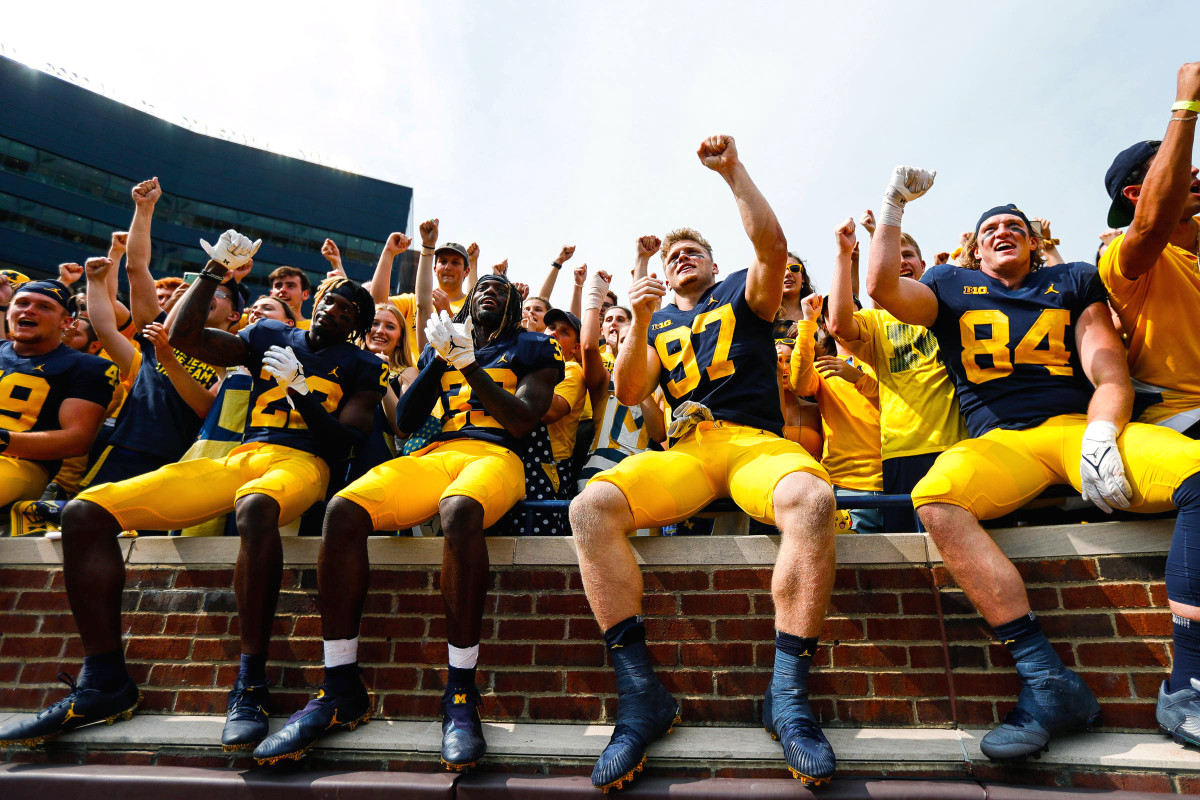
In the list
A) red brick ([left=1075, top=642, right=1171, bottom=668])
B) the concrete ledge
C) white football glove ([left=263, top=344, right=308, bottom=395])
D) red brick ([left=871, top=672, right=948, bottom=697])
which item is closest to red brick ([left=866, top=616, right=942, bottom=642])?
red brick ([left=871, top=672, right=948, bottom=697])

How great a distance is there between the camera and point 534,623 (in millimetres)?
3002

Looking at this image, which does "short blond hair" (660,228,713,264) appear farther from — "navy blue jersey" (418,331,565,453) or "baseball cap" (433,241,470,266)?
"baseball cap" (433,241,470,266)

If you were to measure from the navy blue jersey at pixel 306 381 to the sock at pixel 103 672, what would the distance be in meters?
1.17

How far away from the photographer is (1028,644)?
2.35 m

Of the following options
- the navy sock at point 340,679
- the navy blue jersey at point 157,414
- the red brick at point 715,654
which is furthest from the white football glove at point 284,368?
the red brick at point 715,654

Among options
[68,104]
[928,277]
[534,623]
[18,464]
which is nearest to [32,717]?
[18,464]

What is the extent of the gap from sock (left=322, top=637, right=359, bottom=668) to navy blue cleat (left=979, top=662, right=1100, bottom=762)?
8.14 feet

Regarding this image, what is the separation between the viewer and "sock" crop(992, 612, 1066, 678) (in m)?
2.32

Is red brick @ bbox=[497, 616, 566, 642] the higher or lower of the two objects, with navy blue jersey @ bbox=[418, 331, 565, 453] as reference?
lower

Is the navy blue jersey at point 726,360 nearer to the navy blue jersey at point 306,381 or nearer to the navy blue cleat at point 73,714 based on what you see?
the navy blue jersey at point 306,381

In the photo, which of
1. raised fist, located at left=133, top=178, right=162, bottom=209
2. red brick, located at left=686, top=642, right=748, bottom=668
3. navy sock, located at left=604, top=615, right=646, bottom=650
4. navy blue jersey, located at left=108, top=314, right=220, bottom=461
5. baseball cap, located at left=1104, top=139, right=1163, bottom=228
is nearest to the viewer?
navy sock, located at left=604, top=615, right=646, bottom=650

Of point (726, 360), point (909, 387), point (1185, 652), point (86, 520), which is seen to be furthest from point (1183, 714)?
point (86, 520)

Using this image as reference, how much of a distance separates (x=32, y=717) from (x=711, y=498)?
3128 mm

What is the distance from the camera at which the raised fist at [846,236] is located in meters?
3.68
